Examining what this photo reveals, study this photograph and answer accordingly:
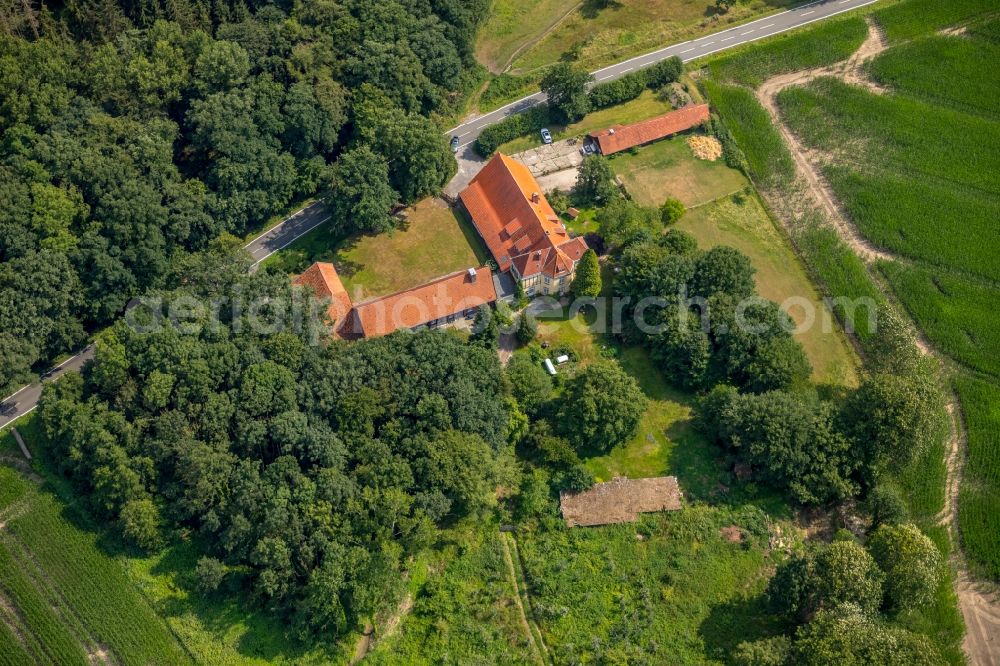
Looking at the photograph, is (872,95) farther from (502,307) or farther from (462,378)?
(462,378)

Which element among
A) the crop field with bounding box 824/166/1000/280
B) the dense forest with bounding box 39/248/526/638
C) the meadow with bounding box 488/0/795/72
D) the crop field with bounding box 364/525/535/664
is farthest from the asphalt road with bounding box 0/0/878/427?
the crop field with bounding box 364/525/535/664

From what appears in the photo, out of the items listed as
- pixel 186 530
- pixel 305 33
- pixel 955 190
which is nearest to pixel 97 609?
pixel 186 530

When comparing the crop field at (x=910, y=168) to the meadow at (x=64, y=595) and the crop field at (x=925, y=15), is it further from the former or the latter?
the meadow at (x=64, y=595)

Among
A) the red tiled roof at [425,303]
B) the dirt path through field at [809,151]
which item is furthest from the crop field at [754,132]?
the red tiled roof at [425,303]

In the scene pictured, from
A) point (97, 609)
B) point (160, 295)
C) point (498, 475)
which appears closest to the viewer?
point (97, 609)

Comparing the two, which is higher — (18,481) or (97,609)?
(18,481)

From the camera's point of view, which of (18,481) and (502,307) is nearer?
(18,481)

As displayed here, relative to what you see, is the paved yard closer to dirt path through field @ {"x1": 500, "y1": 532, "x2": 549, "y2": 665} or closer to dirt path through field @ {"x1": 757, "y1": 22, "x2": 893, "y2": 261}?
dirt path through field @ {"x1": 757, "y1": 22, "x2": 893, "y2": 261}

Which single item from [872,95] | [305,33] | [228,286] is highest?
[305,33]
